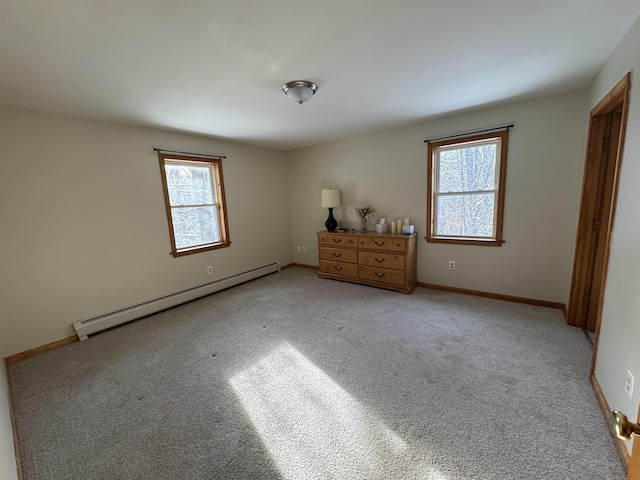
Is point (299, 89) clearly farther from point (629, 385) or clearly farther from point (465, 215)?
point (629, 385)

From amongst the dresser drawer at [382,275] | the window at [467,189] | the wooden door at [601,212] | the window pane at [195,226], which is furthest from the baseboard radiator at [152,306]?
the wooden door at [601,212]

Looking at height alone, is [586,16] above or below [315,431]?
above

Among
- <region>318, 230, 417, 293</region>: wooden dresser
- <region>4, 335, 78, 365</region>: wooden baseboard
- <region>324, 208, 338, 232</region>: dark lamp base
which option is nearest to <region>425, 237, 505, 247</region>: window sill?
<region>318, 230, 417, 293</region>: wooden dresser

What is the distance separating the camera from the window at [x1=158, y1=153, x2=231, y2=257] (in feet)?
11.5

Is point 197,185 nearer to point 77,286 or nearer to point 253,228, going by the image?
point 253,228

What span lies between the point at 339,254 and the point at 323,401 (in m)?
2.57

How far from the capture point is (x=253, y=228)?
4.54 metres

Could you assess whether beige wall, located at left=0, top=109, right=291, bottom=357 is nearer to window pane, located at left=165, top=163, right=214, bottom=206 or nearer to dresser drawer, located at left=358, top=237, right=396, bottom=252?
window pane, located at left=165, top=163, right=214, bottom=206

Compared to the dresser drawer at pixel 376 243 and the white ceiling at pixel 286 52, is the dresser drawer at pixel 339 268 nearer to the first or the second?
the dresser drawer at pixel 376 243

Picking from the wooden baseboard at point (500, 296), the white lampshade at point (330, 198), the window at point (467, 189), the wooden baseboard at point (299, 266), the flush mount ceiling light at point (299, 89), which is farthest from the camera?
the wooden baseboard at point (299, 266)

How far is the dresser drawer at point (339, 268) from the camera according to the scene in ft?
13.4

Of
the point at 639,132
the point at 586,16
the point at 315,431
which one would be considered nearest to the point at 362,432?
the point at 315,431

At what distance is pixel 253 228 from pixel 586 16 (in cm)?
419

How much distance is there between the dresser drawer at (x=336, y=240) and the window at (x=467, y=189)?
109 centimetres
